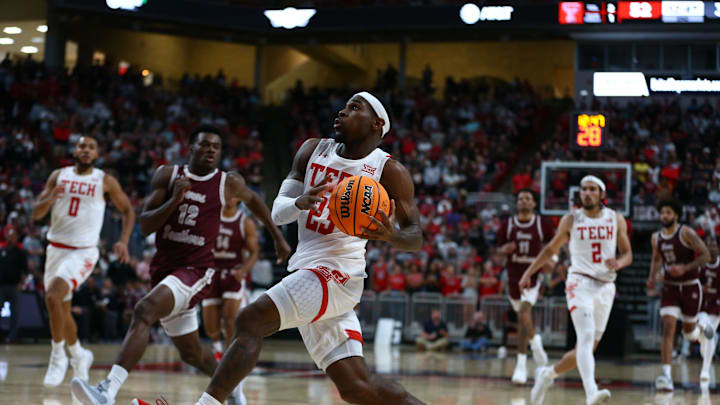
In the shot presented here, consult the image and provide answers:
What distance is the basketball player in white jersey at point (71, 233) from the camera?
31.7ft

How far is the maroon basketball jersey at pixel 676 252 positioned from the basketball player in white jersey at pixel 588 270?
286cm

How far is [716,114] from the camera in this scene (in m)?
26.0

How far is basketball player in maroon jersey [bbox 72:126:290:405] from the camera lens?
7.16 metres

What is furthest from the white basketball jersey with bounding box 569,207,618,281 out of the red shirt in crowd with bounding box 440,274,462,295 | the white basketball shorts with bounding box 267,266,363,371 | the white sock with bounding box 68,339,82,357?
the red shirt in crowd with bounding box 440,274,462,295

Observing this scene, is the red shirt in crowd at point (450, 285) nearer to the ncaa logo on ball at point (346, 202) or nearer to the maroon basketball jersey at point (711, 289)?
the maroon basketball jersey at point (711, 289)

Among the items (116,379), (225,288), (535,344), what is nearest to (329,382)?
(225,288)

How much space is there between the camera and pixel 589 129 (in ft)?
56.2

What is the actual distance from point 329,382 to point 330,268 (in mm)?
5757

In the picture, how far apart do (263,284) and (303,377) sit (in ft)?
27.7

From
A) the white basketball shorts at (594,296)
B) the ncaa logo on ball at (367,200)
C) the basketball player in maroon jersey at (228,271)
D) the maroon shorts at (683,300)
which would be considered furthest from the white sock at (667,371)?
the ncaa logo on ball at (367,200)

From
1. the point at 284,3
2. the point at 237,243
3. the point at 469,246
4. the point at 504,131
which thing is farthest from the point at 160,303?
the point at 284,3

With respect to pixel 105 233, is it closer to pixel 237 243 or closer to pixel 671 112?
pixel 237 243

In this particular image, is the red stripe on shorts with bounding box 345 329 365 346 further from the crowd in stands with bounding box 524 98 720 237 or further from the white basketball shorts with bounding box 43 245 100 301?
the crowd in stands with bounding box 524 98 720 237

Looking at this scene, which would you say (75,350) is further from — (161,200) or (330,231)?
(330,231)
